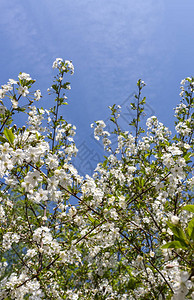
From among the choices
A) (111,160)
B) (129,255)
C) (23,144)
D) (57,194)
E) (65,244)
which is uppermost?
(111,160)

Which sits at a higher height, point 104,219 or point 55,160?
point 55,160

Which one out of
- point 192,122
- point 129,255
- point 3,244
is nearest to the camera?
point 3,244

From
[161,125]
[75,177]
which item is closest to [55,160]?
[75,177]

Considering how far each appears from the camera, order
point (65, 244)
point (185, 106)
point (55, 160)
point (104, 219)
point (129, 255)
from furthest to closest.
Answer: point (185, 106) < point (129, 255) < point (65, 244) < point (104, 219) < point (55, 160)

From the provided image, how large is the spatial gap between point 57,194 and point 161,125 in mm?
4509

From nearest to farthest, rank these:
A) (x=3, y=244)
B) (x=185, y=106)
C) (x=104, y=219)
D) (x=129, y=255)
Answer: (x=104, y=219), (x=3, y=244), (x=129, y=255), (x=185, y=106)

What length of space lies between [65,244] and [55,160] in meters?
1.55

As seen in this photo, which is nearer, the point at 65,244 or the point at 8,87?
the point at 8,87

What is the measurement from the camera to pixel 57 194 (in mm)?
2631

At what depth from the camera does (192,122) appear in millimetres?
5035

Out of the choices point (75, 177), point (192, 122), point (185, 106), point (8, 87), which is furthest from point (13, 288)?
point (185, 106)

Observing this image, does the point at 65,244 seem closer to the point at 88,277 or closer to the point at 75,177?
the point at 75,177

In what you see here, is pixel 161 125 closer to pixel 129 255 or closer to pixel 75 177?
pixel 129 255

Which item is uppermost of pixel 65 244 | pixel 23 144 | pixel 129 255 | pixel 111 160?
pixel 111 160
